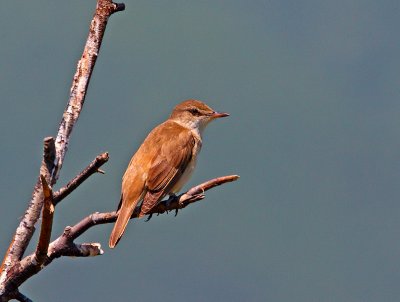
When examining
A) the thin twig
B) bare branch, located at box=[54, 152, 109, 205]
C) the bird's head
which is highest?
the bird's head

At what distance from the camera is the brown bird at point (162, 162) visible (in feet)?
37.5

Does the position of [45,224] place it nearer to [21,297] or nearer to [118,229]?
[21,297]

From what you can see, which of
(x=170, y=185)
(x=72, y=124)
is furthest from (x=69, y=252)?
(x=170, y=185)

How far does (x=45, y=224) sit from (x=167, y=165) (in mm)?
4643

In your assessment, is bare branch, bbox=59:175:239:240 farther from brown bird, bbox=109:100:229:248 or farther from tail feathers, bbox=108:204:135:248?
brown bird, bbox=109:100:229:248

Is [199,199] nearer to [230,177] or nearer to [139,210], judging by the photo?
[230,177]

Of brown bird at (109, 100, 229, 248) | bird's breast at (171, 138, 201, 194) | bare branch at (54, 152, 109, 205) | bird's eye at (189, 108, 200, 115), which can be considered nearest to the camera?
bare branch at (54, 152, 109, 205)

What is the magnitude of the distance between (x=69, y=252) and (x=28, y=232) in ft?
0.86

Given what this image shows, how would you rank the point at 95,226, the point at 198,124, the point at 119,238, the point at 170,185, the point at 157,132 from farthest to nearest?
1. the point at 198,124
2. the point at 157,132
3. the point at 170,185
4. the point at 119,238
5. the point at 95,226

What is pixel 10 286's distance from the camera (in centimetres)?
780

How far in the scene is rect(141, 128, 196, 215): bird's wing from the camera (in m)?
11.5

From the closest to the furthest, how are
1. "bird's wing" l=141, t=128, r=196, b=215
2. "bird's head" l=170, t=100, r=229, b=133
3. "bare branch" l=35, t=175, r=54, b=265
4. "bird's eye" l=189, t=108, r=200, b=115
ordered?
"bare branch" l=35, t=175, r=54, b=265 → "bird's wing" l=141, t=128, r=196, b=215 → "bird's head" l=170, t=100, r=229, b=133 → "bird's eye" l=189, t=108, r=200, b=115

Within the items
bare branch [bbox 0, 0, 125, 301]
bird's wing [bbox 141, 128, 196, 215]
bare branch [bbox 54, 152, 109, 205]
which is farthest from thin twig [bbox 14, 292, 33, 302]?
bird's wing [bbox 141, 128, 196, 215]

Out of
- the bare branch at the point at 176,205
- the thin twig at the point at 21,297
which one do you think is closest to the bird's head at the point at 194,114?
the bare branch at the point at 176,205
